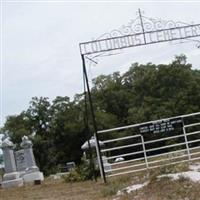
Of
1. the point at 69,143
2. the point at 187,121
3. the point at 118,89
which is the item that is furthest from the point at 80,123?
the point at 187,121

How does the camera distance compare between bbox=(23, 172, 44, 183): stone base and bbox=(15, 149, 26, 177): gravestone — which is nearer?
bbox=(23, 172, 44, 183): stone base

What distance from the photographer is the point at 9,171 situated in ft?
72.7

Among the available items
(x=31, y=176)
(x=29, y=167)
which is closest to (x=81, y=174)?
(x=31, y=176)

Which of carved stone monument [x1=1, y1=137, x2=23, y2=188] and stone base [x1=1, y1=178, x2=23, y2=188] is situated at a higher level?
carved stone monument [x1=1, y1=137, x2=23, y2=188]

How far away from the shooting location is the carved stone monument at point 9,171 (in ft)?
70.6

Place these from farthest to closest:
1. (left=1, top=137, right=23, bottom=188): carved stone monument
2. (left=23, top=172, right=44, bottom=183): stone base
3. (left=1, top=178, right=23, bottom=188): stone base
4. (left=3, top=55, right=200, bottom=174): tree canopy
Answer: (left=3, top=55, right=200, bottom=174): tree canopy, (left=23, top=172, right=44, bottom=183): stone base, (left=1, top=137, right=23, bottom=188): carved stone monument, (left=1, top=178, right=23, bottom=188): stone base

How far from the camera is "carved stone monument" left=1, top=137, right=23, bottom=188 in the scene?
21.5m

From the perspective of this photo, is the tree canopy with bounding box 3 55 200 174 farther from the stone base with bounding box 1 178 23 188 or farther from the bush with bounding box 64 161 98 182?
the bush with bounding box 64 161 98 182

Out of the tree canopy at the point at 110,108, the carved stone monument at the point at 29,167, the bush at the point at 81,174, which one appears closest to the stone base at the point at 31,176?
the carved stone monument at the point at 29,167

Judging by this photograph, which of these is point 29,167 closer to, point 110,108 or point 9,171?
point 9,171

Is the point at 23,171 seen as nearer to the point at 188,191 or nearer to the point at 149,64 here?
the point at 188,191

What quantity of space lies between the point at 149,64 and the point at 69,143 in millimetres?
12105

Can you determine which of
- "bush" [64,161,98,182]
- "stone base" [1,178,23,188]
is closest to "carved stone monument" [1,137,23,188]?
"stone base" [1,178,23,188]

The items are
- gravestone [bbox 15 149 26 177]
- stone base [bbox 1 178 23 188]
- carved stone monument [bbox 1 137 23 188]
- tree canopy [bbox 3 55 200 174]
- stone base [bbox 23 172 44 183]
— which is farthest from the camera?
tree canopy [bbox 3 55 200 174]
